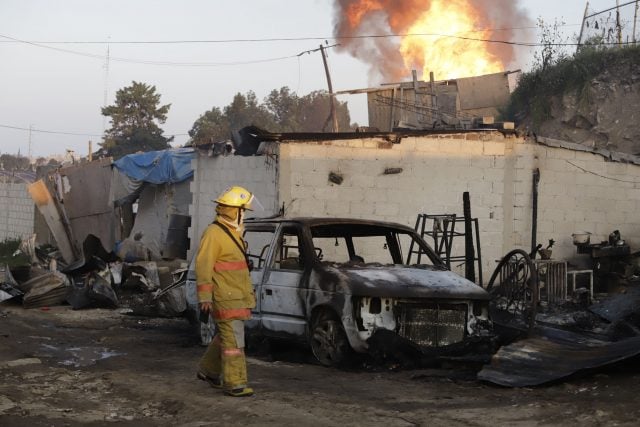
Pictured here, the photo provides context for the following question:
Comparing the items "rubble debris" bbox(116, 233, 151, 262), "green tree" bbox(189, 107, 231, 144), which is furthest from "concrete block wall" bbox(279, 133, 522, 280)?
"green tree" bbox(189, 107, 231, 144)

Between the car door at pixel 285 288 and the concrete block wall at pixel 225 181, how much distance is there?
6.57m

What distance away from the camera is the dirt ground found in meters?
5.80

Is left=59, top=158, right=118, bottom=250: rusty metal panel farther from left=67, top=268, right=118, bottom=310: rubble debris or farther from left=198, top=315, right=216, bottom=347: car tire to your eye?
left=198, top=315, right=216, bottom=347: car tire

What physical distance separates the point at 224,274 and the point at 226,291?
14 cm

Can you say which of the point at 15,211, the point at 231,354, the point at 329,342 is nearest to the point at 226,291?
the point at 231,354

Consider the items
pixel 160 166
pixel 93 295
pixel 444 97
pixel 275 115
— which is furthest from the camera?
pixel 275 115

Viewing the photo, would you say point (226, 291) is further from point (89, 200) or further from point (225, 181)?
point (89, 200)

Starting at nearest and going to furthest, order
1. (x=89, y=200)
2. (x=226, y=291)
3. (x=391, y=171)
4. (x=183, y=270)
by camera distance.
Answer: (x=226, y=291) → (x=183, y=270) → (x=391, y=171) → (x=89, y=200)

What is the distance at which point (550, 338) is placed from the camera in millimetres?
8812

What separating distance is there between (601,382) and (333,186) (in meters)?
9.71

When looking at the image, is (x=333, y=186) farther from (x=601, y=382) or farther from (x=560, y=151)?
(x=601, y=382)

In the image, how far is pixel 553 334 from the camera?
9.15 m

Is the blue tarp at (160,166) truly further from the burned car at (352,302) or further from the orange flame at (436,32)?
the orange flame at (436,32)

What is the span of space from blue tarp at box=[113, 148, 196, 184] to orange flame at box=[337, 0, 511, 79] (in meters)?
16.4
